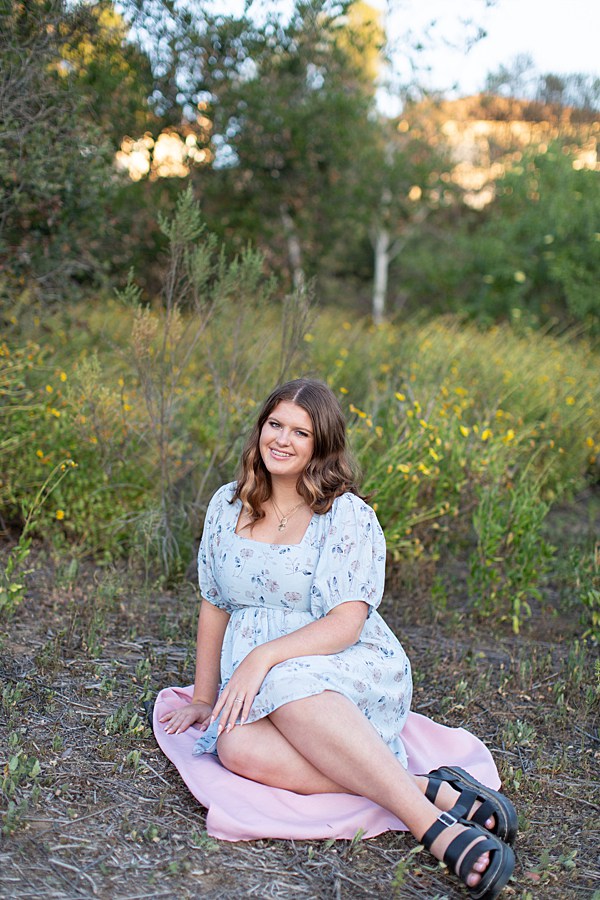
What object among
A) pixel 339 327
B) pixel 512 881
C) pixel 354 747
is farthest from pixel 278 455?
pixel 339 327

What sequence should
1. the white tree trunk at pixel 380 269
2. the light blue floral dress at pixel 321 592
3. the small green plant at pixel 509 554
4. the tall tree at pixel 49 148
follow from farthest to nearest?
the white tree trunk at pixel 380 269 → the tall tree at pixel 49 148 → the small green plant at pixel 509 554 → the light blue floral dress at pixel 321 592

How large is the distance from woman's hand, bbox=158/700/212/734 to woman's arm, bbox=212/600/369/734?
0.82 ft

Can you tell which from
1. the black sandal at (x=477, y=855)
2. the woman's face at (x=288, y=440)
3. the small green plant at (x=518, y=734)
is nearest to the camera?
the black sandal at (x=477, y=855)

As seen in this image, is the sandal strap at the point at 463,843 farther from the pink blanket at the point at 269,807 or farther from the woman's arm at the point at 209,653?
the woman's arm at the point at 209,653

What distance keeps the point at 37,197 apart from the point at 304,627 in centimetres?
359

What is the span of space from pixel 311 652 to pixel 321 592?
18cm

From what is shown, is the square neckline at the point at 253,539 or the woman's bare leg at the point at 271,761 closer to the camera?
the woman's bare leg at the point at 271,761

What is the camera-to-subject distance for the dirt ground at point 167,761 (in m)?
1.99

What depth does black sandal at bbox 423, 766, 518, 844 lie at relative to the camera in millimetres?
2158

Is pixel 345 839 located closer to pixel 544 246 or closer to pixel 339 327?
pixel 339 327

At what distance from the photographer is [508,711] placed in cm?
300

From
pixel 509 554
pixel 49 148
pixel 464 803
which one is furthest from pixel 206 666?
pixel 49 148

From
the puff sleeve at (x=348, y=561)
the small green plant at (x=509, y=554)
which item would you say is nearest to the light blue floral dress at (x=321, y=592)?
the puff sleeve at (x=348, y=561)

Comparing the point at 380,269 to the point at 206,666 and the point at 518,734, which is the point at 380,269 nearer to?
the point at 518,734
